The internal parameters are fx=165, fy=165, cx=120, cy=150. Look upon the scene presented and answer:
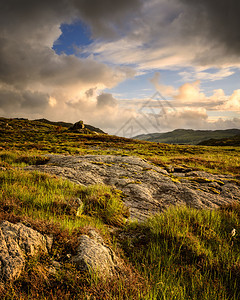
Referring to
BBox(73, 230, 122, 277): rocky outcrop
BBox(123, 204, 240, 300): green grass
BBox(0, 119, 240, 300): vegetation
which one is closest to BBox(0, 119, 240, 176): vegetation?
BBox(0, 119, 240, 300): vegetation

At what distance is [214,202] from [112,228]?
5.91m

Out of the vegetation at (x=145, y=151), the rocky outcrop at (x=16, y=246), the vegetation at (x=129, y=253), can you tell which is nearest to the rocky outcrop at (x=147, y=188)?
the vegetation at (x=129, y=253)

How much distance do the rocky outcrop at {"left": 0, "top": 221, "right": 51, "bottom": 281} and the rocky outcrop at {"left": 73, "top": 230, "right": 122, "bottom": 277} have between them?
0.61 meters

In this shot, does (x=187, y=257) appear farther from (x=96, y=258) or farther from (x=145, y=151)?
(x=145, y=151)

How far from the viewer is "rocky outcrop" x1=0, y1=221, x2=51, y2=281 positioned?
2.35m

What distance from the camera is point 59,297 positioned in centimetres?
216

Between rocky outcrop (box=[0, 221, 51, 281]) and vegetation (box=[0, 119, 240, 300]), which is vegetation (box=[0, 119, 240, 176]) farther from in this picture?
rocky outcrop (box=[0, 221, 51, 281])

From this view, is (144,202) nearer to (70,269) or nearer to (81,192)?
(81,192)

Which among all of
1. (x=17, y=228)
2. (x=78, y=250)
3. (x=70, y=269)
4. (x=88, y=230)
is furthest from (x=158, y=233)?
(x=17, y=228)

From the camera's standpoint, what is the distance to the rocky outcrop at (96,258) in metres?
2.68

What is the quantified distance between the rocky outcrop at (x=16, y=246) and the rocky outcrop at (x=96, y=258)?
2.00 ft

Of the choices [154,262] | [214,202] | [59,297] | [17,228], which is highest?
[17,228]

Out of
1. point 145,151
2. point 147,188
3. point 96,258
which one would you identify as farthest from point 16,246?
point 145,151

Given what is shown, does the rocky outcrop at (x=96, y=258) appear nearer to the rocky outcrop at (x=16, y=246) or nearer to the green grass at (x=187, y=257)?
the green grass at (x=187, y=257)
